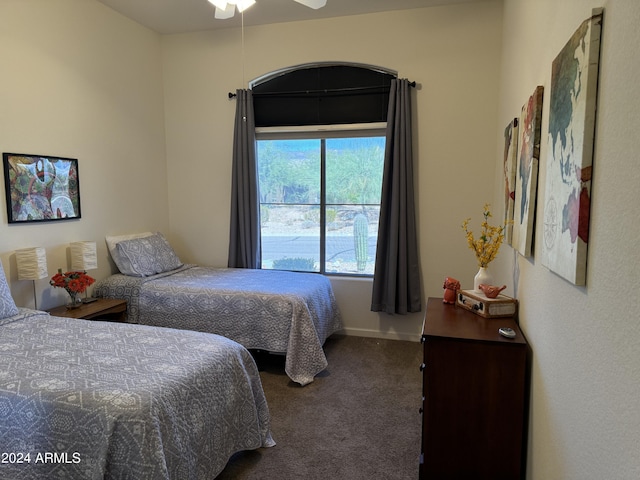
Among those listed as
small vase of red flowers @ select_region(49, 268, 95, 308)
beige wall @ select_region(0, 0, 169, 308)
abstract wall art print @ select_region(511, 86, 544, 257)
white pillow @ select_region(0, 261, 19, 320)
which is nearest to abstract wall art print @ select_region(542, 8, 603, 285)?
abstract wall art print @ select_region(511, 86, 544, 257)

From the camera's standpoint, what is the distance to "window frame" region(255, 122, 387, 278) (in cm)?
398

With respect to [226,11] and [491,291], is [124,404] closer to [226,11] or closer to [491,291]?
[491,291]

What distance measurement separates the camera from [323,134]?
414 cm

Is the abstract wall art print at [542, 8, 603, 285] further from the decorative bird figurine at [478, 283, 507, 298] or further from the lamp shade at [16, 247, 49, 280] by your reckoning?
the lamp shade at [16, 247, 49, 280]

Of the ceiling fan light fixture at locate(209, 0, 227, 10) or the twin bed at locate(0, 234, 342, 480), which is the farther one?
the ceiling fan light fixture at locate(209, 0, 227, 10)

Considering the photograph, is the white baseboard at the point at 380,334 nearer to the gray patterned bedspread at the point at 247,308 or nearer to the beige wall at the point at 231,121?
the beige wall at the point at 231,121

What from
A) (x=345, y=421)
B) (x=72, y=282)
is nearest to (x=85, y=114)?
(x=72, y=282)

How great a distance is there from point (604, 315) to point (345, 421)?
1.97m

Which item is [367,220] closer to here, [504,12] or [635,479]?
[504,12]

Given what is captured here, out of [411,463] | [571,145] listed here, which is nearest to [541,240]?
[571,145]

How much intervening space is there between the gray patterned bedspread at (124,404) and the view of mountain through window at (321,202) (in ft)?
7.33

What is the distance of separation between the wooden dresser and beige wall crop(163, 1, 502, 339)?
2.08 meters

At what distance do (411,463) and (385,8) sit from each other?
12.0ft

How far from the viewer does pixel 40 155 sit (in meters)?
3.12
